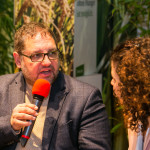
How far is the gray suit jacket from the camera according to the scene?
8.36 feet

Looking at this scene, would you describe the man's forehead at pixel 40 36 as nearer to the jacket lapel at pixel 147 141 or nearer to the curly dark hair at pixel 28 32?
the curly dark hair at pixel 28 32

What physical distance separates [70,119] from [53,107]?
0.54ft

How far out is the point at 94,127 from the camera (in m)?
2.58

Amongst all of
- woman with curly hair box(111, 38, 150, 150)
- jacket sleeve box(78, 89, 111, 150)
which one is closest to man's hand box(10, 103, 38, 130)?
woman with curly hair box(111, 38, 150, 150)

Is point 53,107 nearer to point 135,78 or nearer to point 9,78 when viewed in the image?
point 9,78

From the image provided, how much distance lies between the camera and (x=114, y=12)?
4.02 metres

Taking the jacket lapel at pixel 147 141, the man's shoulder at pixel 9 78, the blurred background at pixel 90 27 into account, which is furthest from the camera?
the blurred background at pixel 90 27

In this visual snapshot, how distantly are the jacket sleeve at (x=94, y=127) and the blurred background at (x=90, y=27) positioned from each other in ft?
2.46

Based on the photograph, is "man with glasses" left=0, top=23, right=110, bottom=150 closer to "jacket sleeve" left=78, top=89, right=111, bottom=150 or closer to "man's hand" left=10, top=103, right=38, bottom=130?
"jacket sleeve" left=78, top=89, right=111, bottom=150

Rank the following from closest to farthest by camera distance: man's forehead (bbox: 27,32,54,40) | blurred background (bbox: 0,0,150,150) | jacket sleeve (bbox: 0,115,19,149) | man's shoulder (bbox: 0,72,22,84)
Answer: jacket sleeve (bbox: 0,115,19,149) → man's forehead (bbox: 27,32,54,40) → man's shoulder (bbox: 0,72,22,84) → blurred background (bbox: 0,0,150,150)

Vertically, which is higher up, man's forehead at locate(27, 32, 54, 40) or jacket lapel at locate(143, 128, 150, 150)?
man's forehead at locate(27, 32, 54, 40)

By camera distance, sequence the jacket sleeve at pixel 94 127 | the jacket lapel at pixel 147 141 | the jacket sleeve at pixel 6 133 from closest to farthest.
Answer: the jacket lapel at pixel 147 141
the jacket sleeve at pixel 6 133
the jacket sleeve at pixel 94 127

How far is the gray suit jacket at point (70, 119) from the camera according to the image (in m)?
2.55

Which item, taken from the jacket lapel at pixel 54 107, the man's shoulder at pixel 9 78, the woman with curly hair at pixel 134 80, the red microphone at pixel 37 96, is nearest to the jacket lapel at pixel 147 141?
the woman with curly hair at pixel 134 80
